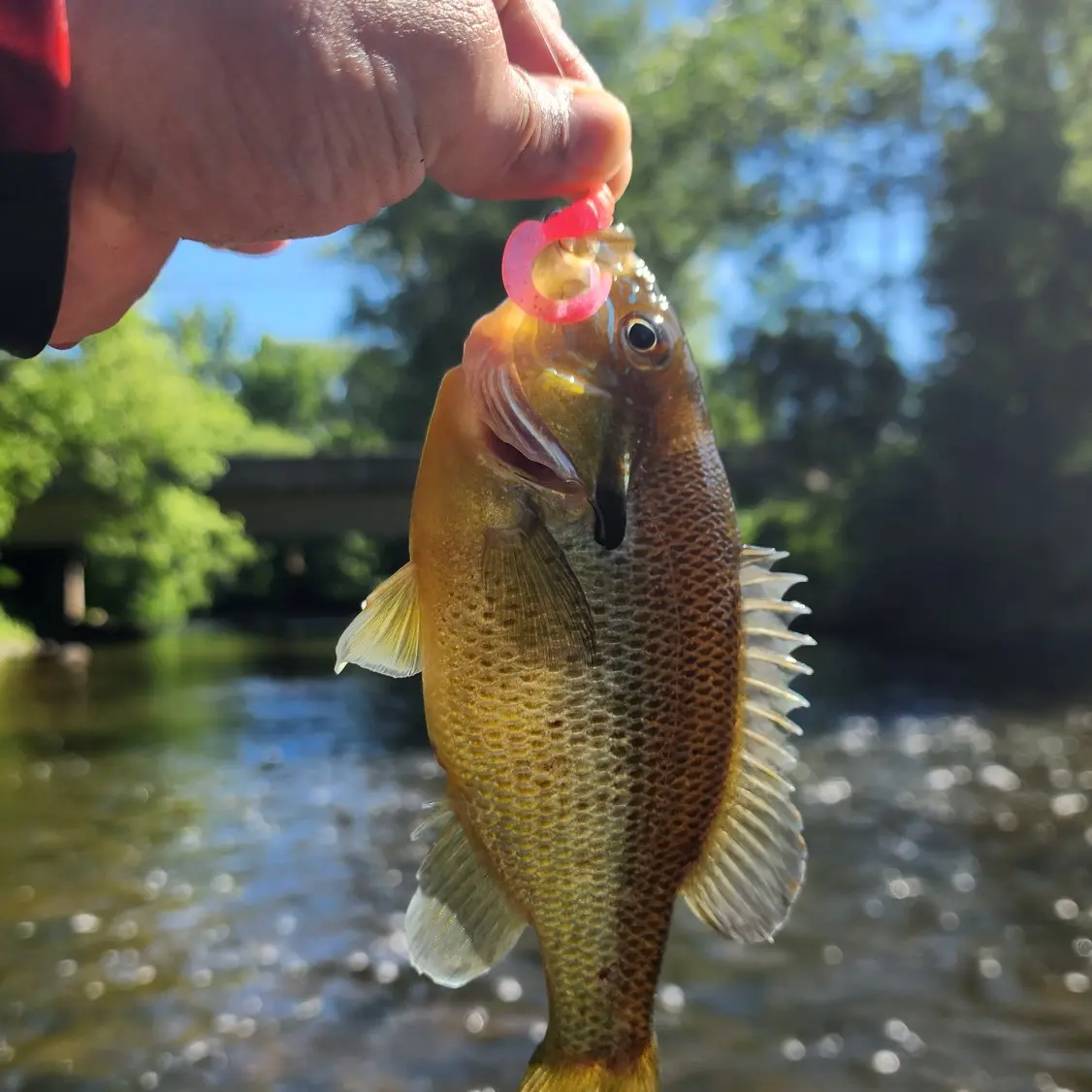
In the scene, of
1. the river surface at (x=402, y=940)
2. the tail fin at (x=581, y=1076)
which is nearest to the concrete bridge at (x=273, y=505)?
the river surface at (x=402, y=940)

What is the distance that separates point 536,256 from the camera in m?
2.00

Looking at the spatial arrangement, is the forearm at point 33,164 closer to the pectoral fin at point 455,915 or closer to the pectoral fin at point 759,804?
the pectoral fin at point 455,915

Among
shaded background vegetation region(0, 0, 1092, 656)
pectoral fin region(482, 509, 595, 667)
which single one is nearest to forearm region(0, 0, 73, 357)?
pectoral fin region(482, 509, 595, 667)

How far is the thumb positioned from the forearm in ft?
2.37

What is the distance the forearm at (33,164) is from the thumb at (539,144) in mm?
722

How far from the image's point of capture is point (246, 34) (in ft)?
5.66

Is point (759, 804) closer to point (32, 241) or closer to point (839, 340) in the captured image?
Result: point (32, 241)

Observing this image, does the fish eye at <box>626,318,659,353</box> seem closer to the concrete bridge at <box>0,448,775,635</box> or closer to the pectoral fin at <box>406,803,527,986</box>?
the pectoral fin at <box>406,803,527,986</box>

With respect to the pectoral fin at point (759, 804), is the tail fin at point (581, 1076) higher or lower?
lower

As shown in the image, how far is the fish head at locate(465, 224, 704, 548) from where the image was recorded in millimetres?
2014

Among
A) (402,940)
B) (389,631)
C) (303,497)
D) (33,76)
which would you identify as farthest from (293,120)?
(303,497)

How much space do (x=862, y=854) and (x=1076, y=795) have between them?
11.0 feet

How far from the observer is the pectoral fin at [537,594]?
1990 mm

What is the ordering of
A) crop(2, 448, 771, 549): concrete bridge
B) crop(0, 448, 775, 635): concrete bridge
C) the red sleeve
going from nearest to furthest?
the red sleeve, crop(2, 448, 771, 549): concrete bridge, crop(0, 448, 775, 635): concrete bridge
